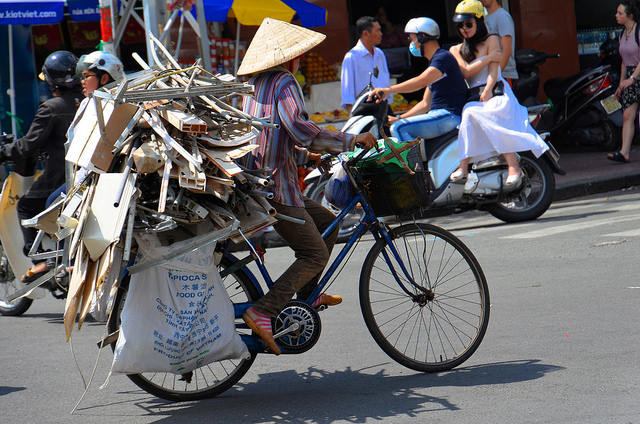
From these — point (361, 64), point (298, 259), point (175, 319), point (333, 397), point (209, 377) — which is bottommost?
point (333, 397)

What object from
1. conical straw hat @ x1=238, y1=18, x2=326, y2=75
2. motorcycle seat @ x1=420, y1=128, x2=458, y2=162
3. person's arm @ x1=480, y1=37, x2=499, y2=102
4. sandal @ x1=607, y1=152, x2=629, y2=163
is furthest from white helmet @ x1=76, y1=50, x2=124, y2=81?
sandal @ x1=607, y1=152, x2=629, y2=163

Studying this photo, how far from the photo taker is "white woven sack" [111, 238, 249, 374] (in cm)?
396

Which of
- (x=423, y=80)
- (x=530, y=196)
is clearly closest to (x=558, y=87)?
(x=530, y=196)

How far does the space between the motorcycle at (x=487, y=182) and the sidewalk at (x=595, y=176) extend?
70.0 inches

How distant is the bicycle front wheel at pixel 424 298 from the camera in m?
4.61

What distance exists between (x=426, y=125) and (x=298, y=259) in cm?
455

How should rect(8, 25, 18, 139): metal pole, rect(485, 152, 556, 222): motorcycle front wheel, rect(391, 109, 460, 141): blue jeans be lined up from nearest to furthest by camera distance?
rect(391, 109, 460, 141): blue jeans
rect(485, 152, 556, 222): motorcycle front wheel
rect(8, 25, 18, 139): metal pole

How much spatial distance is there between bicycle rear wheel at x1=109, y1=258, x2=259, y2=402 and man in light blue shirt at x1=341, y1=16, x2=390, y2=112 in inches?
256

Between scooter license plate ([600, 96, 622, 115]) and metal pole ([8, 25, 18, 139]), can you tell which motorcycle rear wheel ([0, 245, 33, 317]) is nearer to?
metal pole ([8, 25, 18, 139])

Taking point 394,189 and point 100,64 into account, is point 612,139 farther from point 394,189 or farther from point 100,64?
point 394,189

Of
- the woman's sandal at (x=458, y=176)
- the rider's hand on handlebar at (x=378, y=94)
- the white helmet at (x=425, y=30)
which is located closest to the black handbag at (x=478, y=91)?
the white helmet at (x=425, y=30)

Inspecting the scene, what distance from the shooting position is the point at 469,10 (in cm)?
870

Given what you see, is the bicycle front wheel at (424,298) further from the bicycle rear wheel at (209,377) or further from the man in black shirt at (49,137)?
the man in black shirt at (49,137)

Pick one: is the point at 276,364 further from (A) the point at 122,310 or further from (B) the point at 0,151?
(B) the point at 0,151
